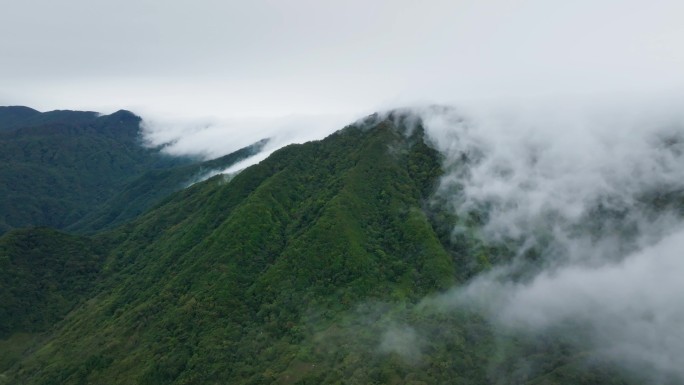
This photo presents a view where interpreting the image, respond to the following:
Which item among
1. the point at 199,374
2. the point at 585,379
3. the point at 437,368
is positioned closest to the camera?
the point at 585,379

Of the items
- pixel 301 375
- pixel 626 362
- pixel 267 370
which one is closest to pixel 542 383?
pixel 626 362

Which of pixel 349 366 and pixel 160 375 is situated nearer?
pixel 349 366

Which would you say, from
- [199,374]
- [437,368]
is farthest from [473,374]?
[199,374]

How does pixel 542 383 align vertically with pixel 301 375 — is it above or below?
below

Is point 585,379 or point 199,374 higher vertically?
point 199,374

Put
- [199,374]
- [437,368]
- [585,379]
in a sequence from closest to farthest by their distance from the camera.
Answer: [585,379] → [437,368] → [199,374]

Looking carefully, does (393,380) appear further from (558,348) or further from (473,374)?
(558,348)

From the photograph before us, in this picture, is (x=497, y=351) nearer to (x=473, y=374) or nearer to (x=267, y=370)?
(x=473, y=374)

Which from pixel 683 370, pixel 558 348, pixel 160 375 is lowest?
pixel 683 370

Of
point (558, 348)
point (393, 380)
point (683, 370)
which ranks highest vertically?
point (393, 380)

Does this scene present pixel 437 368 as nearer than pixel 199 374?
Yes
